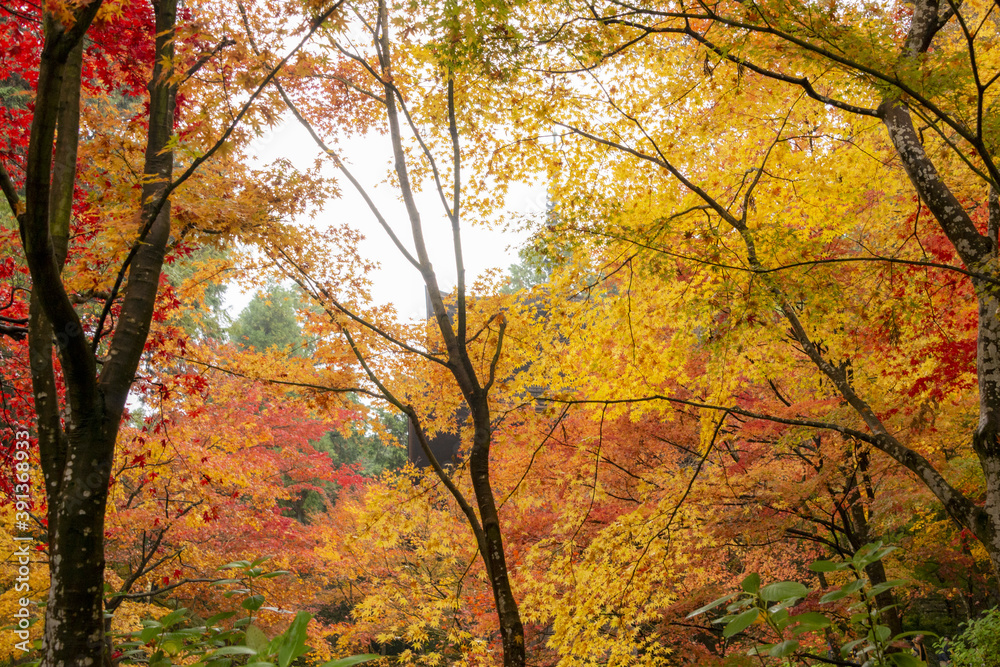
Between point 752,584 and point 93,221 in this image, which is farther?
point 93,221

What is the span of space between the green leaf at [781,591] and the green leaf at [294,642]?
862 mm

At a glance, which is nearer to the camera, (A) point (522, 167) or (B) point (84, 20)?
→ (B) point (84, 20)

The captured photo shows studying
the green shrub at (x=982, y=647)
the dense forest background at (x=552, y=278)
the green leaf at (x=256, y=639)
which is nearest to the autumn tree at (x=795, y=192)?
the dense forest background at (x=552, y=278)

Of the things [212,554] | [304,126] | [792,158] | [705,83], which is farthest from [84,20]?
[212,554]

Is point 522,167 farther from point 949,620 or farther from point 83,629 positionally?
point 949,620

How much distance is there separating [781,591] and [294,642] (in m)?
0.93

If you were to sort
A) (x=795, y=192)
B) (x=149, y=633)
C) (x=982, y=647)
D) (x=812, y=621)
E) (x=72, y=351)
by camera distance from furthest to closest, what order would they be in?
1. (x=982, y=647)
2. (x=795, y=192)
3. (x=72, y=351)
4. (x=149, y=633)
5. (x=812, y=621)

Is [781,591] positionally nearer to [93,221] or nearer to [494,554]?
[494,554]

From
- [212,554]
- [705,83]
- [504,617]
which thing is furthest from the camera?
[212,554]

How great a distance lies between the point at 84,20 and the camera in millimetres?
1985

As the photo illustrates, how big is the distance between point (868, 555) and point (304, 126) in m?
5.02

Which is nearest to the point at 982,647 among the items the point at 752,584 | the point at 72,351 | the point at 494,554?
the point at 494,554

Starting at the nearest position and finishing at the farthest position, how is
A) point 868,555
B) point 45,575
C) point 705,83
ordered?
1. point 868,555
2. point 705,83
3. point 45,575

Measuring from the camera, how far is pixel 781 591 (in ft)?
3.51
